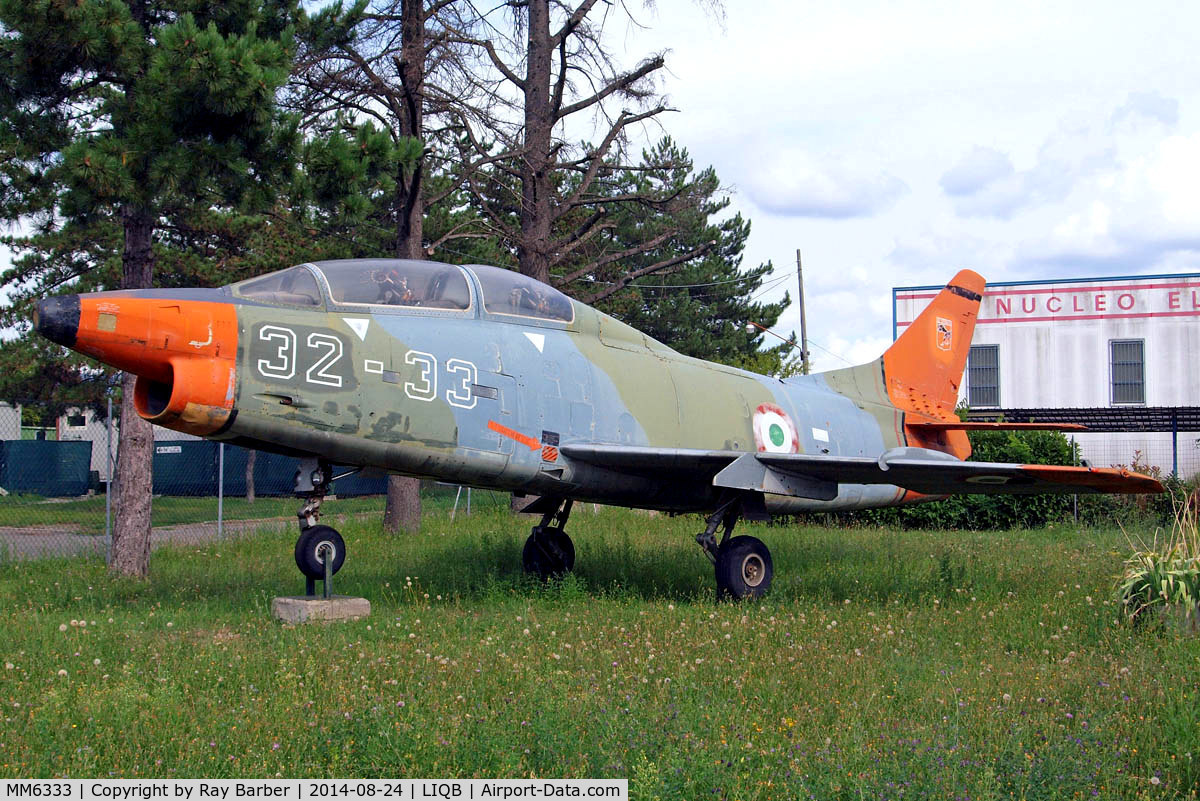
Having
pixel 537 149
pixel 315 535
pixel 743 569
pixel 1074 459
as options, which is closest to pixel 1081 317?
pixel 1074 459

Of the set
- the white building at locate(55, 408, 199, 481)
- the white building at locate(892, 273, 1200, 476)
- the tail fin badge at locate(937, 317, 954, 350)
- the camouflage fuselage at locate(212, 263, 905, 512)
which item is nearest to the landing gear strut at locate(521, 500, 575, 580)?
the camouflage fuselage at locate(212, 263, 905, 512)

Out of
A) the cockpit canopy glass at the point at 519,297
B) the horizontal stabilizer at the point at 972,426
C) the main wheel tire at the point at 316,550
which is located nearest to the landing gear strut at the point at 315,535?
the main wheel tire at the point at 316,550

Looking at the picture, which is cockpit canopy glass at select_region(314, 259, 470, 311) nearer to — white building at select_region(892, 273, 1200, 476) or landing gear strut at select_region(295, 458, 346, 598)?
landing gear strut at select_region(295, 458, 346, 598)

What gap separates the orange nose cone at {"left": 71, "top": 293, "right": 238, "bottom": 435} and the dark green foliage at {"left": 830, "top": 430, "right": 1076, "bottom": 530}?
1566 cm

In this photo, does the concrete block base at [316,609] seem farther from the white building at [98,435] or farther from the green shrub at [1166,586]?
the white building at [98,435]

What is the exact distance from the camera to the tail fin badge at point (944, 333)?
15.5 metres

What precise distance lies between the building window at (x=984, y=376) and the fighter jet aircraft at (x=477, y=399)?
22.1m

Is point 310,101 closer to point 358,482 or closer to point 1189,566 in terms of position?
point 1189,566

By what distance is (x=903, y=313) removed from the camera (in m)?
32.6

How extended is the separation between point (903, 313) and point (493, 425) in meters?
26.1

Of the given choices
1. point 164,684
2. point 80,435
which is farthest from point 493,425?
point 80,435

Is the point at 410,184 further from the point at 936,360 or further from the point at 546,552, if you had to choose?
the point at 936,360

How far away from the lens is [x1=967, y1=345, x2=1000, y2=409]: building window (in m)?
32.4

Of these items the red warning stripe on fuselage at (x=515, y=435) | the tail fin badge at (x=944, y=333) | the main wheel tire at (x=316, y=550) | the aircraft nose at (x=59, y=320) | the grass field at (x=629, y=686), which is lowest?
the grass field at (x=629, y=686)
